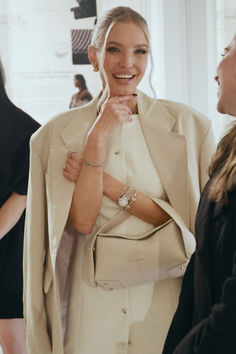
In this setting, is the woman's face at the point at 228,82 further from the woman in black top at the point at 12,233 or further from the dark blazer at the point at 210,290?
the woman in black top at the point at 12,233

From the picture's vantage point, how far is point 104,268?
1.79m

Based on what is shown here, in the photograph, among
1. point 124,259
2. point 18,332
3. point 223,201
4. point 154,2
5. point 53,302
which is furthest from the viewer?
point 154,2

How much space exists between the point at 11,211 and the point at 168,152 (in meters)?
1.02

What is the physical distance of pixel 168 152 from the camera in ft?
6.20

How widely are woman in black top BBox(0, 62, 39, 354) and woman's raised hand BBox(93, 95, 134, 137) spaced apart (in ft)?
3.05

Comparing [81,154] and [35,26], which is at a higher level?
[35,26]

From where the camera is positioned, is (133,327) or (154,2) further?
(154,2)

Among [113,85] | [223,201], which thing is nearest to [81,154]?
[113,85]

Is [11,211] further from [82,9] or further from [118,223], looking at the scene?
[82,9]

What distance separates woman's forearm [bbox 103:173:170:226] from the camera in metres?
1.81

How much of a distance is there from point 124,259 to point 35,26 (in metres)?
2.01

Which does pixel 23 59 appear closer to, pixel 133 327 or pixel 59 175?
pixel 59 175

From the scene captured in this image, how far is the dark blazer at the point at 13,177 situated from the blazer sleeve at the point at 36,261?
0.71 m

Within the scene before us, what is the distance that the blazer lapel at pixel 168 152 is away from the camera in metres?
1.86
